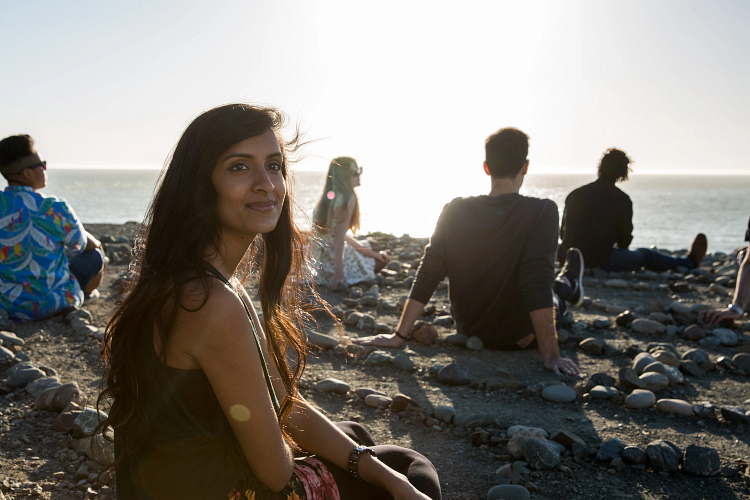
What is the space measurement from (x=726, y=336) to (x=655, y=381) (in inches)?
69.0

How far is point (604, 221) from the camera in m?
7.79

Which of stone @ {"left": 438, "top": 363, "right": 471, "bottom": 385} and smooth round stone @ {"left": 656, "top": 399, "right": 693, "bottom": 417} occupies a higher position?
smooth round stone @ {"left": 656, "top": 399, "right": 693, "bottom": 417}

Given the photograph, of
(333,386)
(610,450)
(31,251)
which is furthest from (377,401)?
(31,251)

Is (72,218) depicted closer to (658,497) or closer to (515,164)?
(515,164)

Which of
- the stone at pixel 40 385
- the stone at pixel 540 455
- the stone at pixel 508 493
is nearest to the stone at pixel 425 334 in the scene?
the stone at pixel 540 455

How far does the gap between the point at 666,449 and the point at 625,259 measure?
590 centimetres

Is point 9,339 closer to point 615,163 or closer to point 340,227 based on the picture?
point 340,227

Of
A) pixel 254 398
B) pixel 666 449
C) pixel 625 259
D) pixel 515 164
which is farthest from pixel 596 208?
pixel 254 398

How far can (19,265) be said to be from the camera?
4.92 metres

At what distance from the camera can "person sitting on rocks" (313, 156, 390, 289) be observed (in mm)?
6551

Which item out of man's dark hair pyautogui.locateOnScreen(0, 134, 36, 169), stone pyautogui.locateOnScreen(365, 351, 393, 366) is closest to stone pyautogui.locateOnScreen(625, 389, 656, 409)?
stone pyautogui.locateOnScreen(365, 351, 393, 366)

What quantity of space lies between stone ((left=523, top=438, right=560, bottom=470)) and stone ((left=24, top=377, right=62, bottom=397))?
2784mm

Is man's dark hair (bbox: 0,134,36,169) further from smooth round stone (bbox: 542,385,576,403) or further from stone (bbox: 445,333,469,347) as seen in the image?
smooth round stone (bbox: 542,385,576,403)

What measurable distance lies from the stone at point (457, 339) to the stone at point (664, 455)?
2001mm
